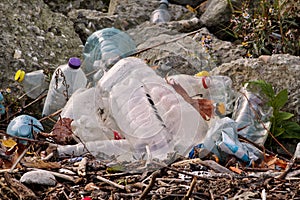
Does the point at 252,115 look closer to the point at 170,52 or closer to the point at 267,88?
the point at 267,88

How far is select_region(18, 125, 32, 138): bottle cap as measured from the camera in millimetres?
3669

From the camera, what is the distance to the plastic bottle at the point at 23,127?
145 inches

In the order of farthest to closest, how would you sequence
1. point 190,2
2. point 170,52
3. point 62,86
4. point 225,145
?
1. point 190,2
2. point 170,52
3. point 62,86
4. point 225,145

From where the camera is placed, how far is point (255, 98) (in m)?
4.00

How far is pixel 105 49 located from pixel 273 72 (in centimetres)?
101

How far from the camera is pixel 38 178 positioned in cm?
288

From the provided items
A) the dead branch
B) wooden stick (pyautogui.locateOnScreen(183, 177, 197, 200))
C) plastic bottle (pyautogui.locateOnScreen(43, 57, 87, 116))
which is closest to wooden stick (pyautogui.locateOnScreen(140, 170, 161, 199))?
wooden stick (pyautogui.locateOnScreen(183, 177, 197, 200))

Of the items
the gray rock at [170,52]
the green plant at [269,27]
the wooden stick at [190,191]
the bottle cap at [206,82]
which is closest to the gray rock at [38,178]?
the wooden stick at [190,191]

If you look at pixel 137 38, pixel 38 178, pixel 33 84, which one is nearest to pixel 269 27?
pixel 137 38

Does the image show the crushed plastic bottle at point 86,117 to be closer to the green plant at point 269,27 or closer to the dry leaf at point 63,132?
the dry leaf at point 63,132

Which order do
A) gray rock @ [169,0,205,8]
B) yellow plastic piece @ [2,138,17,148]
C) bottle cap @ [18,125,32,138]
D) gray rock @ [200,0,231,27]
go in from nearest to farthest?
yellow plastic piece @ [2,138,17,148]
bottle cap @ [18,125,32,138]
gray rock @ [200,0,231,27]
gray rock @ [169,0,205,8]

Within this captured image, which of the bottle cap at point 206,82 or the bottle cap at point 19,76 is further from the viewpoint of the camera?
the bottle cap at point 19,76

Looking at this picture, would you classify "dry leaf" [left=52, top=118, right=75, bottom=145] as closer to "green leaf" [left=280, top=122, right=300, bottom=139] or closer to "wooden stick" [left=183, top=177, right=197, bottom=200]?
"wooden stick" [left=183, top=177, right=197, bottom=200]

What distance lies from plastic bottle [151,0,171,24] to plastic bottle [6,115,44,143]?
1.73 metres
